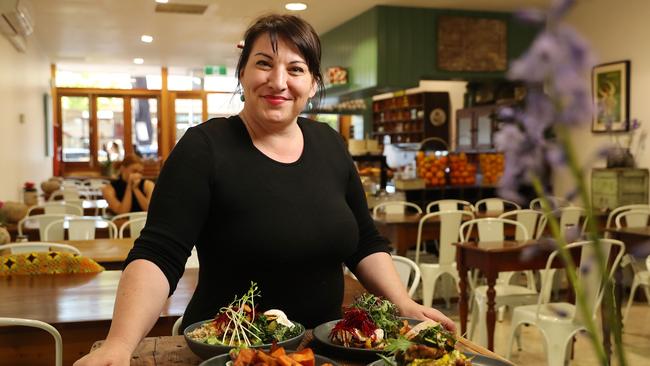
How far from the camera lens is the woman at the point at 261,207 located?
1.42 meters

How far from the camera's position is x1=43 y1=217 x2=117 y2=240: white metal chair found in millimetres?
4797

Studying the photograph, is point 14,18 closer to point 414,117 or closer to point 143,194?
point 143,194

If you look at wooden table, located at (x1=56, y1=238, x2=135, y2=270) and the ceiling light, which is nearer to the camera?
wooden table, located at (x1=56, y1=238, x2=135, y2=270)

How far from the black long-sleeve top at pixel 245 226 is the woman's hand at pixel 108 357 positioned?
0.23m

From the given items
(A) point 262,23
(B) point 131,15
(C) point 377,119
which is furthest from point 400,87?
(A) point 262,23

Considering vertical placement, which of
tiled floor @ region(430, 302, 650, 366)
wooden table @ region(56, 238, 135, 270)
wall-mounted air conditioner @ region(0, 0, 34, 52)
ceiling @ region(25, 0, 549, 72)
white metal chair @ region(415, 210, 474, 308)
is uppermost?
ceiling @ region(25, 0, 549, 72)

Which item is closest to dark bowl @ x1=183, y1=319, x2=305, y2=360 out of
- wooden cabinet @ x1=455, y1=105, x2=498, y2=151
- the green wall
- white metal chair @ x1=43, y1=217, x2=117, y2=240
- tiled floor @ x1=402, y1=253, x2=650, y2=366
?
tiled floor @ x1=402, y1=253, x2=650, y2=366

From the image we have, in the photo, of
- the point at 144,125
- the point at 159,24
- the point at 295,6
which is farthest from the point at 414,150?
the point at 144,125

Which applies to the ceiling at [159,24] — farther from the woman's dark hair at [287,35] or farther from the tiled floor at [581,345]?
the woman's dark hair at [287,35]

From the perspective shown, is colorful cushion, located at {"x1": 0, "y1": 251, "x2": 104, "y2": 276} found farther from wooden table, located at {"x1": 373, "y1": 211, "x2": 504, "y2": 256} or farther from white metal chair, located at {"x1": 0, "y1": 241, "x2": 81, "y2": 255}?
wooden table, located at {"x1": 373, "y1": 211, "x2": 504, "y2": 256}

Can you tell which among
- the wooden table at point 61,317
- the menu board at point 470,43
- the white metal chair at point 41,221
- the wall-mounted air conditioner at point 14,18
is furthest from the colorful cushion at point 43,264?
the menu board at point 470,43

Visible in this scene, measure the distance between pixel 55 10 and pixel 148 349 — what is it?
8296mm

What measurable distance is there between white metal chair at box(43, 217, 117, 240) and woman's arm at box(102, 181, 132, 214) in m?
0.81

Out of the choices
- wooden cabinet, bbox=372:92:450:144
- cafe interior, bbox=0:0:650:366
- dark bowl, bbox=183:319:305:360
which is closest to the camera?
cafe interior, bbox=0:0:650:366
